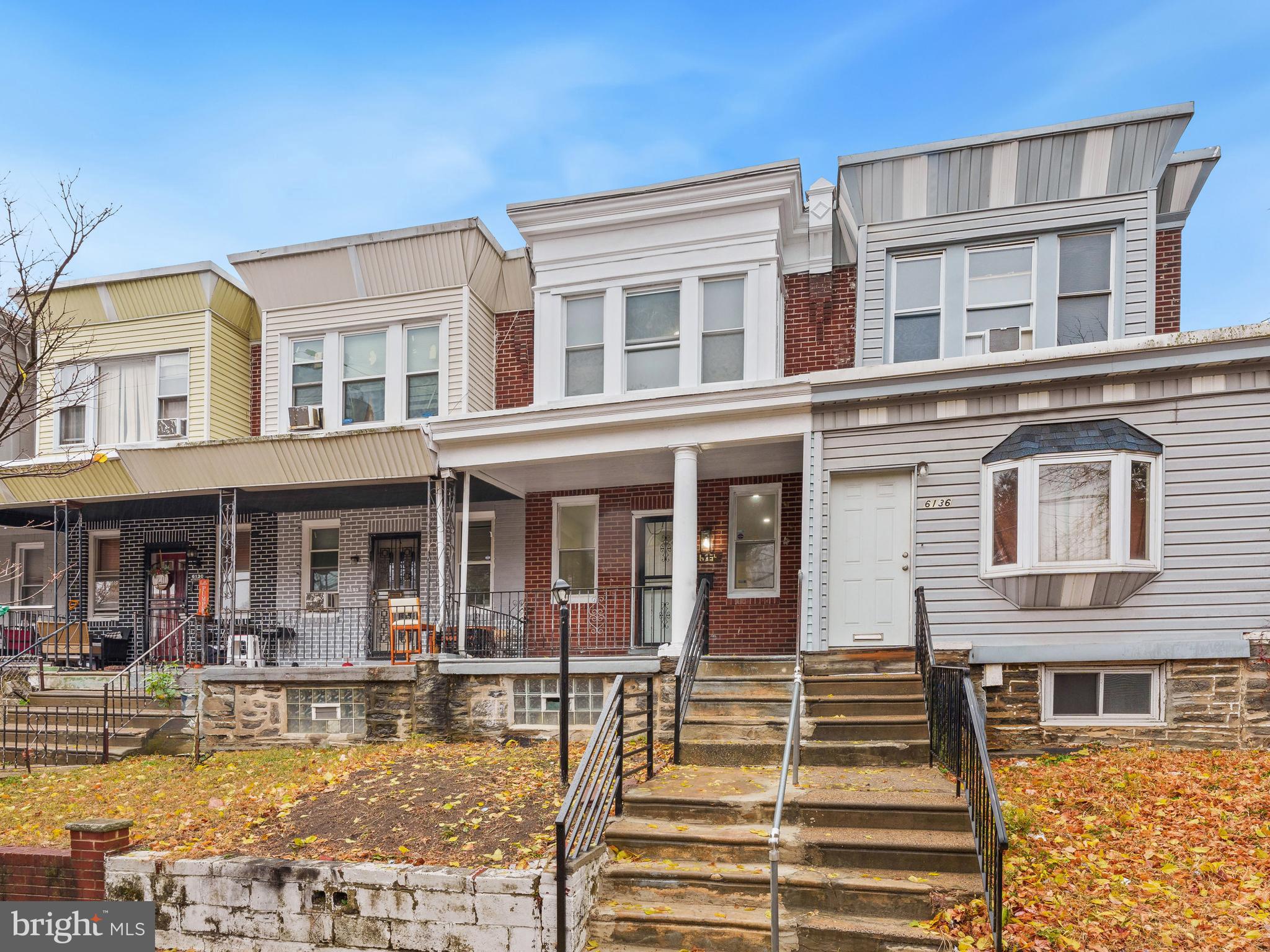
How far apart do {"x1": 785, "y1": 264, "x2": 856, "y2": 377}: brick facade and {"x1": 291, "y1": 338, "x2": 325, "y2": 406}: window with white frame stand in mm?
7675

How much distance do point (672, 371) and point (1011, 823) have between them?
7.47m

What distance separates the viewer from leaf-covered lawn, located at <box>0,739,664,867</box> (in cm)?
697

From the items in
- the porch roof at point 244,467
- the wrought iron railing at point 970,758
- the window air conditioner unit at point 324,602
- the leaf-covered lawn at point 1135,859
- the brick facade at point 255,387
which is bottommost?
the leaf-covered lawn at point 1135,859

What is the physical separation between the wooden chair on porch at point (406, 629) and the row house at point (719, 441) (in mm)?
347

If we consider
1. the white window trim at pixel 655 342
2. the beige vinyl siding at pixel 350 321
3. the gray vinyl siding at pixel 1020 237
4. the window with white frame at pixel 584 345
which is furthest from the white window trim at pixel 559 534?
the gray vinyl siding at pixel 1020 237

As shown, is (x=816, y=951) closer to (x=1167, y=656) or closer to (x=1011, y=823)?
(x=1011, y=823)

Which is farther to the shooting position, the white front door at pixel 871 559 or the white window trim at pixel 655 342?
the white window trim at pixel 655 342

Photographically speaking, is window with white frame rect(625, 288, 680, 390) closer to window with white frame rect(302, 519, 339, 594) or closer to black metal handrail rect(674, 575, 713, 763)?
black metal handrail rect(674, 575, 713, 763)

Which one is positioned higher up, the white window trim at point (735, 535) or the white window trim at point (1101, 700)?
the white window trim at point (735, 535)

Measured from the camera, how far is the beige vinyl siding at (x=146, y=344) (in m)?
15.1

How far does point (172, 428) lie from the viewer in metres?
15.2

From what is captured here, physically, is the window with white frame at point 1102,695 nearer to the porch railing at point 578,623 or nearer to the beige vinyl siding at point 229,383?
the porch railing at point 578,623

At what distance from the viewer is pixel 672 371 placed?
12523mm

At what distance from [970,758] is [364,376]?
37.0ft
